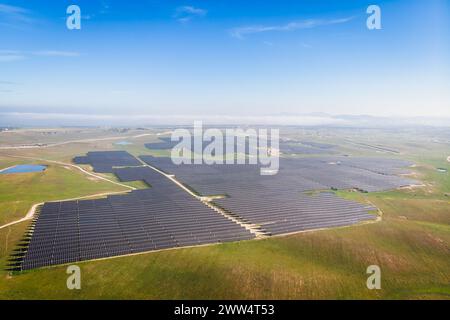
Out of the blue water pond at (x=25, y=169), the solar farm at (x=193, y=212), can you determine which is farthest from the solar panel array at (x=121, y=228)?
the blue water pond at (x=25, y=169)

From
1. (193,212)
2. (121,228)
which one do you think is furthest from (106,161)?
(121,228)

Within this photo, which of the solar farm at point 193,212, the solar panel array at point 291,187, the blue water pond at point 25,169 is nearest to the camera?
the solar farm at point 193,212

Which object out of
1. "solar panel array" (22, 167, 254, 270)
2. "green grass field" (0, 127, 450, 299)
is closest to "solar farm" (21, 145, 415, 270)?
"solar panel array" (22, 167, 254, 270)

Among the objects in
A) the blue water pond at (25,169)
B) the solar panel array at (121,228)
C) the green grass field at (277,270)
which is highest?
the blue water pond at (25,169)

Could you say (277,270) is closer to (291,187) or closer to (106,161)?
(291,187)

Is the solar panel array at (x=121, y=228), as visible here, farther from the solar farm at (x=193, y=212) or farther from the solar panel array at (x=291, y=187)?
the solar panel array at (x=291, y=187)

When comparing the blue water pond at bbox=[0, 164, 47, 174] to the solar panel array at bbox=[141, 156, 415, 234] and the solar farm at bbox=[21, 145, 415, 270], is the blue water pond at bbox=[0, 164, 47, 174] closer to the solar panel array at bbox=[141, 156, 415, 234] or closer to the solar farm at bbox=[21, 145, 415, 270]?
the solar farm at bbox=[21, 145, 415, 270]

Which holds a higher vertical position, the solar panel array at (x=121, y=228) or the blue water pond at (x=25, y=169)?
the blue water pond at (x=25, y=169)
